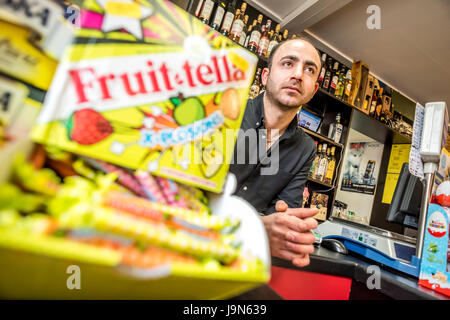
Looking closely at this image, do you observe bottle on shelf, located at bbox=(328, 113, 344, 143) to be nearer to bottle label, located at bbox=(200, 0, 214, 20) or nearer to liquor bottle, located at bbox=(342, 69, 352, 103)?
liquor bottle, located at bbox=(342, 69, 352, 103)

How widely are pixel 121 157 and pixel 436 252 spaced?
1.32 m

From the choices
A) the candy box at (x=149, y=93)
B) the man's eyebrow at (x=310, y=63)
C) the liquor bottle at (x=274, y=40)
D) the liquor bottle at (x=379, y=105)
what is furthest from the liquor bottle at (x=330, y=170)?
the candy box at (x=149, y=93)

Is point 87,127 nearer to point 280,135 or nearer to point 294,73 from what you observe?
point 294,73

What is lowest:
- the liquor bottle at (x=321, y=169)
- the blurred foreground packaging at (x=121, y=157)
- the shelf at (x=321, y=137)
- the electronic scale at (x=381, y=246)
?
the electronic scale at (x=381, y=246)

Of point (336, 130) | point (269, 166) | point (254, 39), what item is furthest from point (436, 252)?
point (254, 39)

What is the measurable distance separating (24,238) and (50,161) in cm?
16

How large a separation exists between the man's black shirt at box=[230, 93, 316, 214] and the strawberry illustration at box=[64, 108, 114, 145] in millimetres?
866

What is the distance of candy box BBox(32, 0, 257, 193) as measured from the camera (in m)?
0.31

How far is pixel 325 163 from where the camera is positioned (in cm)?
268

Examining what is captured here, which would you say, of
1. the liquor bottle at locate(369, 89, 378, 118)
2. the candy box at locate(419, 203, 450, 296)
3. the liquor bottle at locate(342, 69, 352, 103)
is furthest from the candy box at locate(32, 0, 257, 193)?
the liquor bottle at locate(369, 89, 378, 118)

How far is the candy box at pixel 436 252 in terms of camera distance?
0.97 m

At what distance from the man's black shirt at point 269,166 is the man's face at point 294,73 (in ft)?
0.65

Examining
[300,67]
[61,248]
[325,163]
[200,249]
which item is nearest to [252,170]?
[300,67]

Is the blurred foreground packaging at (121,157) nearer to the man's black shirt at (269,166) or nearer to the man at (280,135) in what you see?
the man at (280,135)
